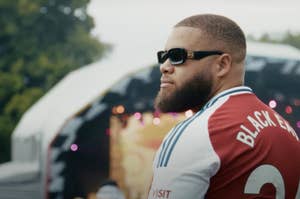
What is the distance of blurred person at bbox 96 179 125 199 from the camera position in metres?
7.89

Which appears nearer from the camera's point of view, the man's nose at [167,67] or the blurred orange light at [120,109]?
the man's nose at [167,67]

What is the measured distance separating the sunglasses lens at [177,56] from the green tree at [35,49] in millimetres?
20527

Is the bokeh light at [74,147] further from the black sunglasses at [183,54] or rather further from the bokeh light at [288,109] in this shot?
the black sunglasses at [183,54]

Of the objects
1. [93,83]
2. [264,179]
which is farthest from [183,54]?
[93,83]

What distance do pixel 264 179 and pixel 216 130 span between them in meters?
0.18

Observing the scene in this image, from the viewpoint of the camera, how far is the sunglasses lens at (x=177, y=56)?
164 centimetres

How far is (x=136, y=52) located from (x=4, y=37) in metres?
19.2

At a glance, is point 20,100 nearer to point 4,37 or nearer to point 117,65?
point 4,37

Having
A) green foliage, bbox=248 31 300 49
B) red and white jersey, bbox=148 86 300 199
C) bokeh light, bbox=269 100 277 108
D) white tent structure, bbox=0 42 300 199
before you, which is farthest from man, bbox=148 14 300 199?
green foliage, bbox=248 31 300 49

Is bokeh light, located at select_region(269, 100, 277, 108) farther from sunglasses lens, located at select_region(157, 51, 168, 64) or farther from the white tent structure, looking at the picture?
sunglasses lens, located at select_region(157, 51, 168, 64)

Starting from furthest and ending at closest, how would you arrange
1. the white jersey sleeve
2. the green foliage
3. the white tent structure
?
the green foliage, the white tent structure, the white jersey sleeve

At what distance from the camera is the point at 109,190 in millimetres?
7926

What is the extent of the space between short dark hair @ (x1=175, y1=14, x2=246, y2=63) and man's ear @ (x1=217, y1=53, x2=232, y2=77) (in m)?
0.02

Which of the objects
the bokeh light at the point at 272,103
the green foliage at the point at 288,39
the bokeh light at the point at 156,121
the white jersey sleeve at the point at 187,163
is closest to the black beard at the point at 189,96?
the white jersey sleeve at the point at 187,163
